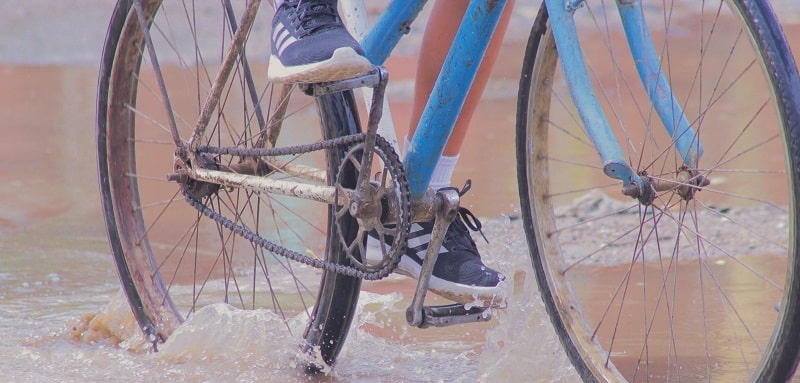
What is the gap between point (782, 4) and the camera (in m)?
12.8

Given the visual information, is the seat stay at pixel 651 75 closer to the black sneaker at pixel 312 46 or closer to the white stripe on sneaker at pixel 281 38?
the black sneaker at pixel 312 46

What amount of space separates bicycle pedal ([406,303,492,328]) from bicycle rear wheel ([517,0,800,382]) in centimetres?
14

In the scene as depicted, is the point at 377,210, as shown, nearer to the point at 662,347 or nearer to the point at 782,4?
the point at 662,347

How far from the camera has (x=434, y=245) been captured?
82.8 inches

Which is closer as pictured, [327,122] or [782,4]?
[327,122]

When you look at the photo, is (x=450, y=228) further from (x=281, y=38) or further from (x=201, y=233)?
(x=201, y=233)

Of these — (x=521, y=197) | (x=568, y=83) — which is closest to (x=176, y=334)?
(x=521, y=197)

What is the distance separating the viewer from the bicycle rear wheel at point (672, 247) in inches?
61.7

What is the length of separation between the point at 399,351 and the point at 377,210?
2.13 feet

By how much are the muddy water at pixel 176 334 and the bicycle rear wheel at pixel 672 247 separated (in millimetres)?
194

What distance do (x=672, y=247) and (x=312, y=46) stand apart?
1786mm

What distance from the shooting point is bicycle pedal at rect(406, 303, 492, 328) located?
2.13 meters

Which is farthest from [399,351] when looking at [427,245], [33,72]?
[33,72]

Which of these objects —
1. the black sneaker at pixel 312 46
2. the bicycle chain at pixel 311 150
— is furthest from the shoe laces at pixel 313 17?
the bicycle chain at pixel 311 150
